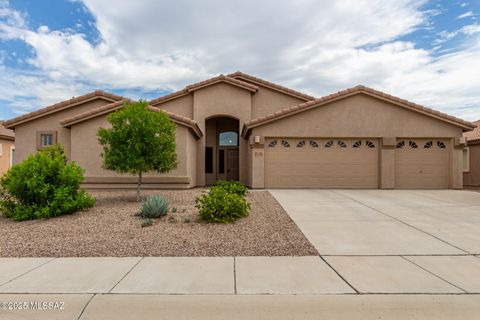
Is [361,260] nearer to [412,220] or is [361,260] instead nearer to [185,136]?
[412,220]

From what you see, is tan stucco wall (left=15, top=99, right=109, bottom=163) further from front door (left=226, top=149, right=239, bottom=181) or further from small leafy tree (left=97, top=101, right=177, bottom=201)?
front door (left=226, top=149, right=239, bottom=181)

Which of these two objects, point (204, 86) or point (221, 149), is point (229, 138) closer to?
point (221, 149)

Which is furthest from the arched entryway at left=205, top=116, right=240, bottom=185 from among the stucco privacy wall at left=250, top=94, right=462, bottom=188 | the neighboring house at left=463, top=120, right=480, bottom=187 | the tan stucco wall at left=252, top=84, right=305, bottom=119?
the neighboring house at left=463, top=120, right=480, bottom=187

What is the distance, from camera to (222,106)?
730 inches

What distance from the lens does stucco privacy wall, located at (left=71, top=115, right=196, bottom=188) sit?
14.5 meters

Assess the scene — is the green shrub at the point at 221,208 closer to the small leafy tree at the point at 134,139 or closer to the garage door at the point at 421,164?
the small leafy tree at the point at 134,139

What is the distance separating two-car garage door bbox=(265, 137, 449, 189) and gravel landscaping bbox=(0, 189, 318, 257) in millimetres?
6959

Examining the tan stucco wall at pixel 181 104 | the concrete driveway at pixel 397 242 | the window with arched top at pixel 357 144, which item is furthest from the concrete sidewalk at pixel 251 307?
the tan stucco wall at pixel 181 104

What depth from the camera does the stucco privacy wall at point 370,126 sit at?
15445 mm

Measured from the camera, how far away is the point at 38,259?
5.08 m

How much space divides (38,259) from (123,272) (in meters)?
1.84

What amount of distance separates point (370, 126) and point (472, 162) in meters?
9.38

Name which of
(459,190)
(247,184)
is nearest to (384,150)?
(459,190)

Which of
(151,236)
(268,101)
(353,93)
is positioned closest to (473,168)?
(353,93)
